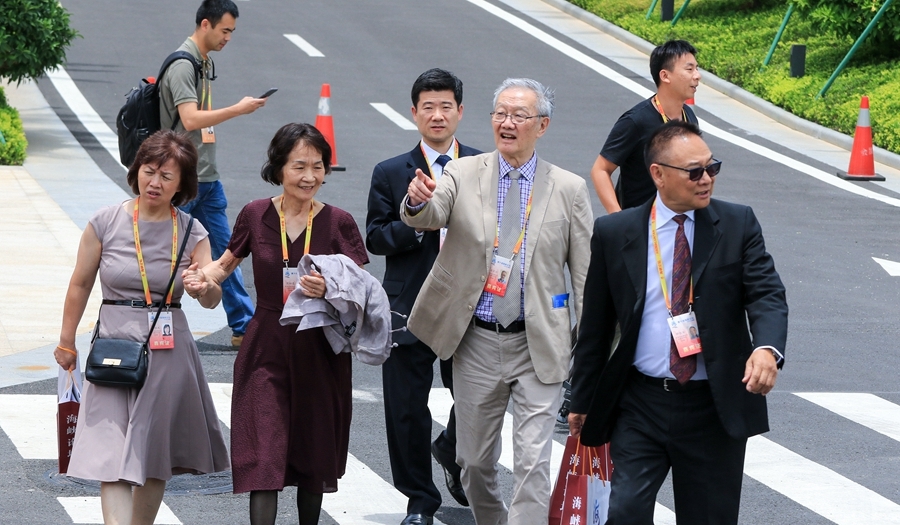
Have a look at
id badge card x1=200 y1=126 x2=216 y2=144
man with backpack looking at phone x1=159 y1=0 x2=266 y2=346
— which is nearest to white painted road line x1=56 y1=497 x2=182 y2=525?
man with backpack looking at phone x1=159 y1=0 x2=266 y2=346

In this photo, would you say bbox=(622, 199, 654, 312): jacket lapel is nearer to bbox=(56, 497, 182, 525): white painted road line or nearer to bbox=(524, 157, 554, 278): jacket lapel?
bbox=(524, 157, 554, 278): jacket lapel

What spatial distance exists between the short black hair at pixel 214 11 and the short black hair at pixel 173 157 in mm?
3149

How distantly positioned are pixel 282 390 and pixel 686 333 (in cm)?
186

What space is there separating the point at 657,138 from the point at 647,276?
52cm

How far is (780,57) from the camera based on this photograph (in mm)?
23438

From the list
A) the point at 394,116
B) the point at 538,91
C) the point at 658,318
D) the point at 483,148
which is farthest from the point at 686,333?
the point at 394,116

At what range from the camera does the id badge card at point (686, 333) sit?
16.6ft

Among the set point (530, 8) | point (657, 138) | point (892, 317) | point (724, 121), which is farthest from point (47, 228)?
point (530, 8)

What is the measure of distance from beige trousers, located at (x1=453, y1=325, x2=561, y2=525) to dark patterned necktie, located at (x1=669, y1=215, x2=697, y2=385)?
3.22 ft

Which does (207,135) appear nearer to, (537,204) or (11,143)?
(537,204)

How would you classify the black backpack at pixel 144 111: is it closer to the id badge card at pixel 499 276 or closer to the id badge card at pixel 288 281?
the id badge card at pixel 288 281

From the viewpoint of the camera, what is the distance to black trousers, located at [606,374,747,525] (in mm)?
5152

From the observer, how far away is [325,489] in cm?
612

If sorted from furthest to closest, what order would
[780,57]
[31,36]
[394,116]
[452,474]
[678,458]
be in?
[780,57] → [394,116] → [31,36] → [452,474] → [678,458]
